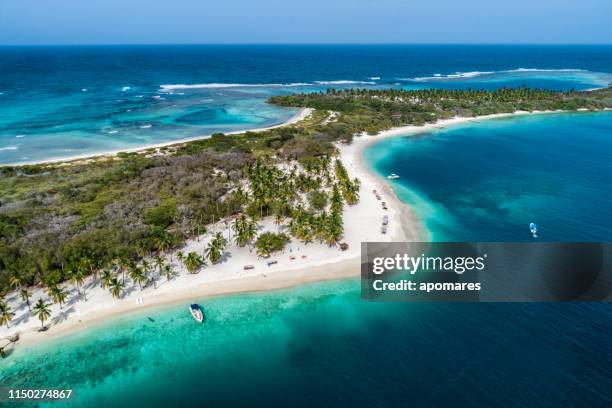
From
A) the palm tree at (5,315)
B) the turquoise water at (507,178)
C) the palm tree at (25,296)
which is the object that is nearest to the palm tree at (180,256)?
the palm tree at (25,296)

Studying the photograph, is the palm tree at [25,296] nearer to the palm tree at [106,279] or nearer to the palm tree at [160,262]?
the palm tree at [106,279]

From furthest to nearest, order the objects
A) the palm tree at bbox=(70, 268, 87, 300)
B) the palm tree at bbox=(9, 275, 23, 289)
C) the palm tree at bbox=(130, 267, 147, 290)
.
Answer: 1. the palm tree at bbox=(130, 267, 147, 290)
2. the palm tree at bbox=(70, 268, 87, 300)
3. the palm tree at bbox=(9, 275, 23, 289)

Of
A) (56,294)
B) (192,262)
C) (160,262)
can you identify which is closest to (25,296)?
(56,294)

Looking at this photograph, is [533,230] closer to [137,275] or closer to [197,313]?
[197,313]

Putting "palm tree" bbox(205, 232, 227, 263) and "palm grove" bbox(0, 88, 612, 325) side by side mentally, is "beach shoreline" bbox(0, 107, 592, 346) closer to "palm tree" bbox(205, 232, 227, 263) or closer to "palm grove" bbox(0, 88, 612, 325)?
"palm tree" bbox(205, 232, 227, 263)

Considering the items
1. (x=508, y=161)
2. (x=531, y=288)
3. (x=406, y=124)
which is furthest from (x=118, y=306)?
(x=406, y=124)

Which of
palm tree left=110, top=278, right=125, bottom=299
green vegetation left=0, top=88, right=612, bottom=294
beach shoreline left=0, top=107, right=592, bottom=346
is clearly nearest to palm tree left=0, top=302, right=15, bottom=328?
beach shoreline left=0, top=107, right=592, bottom=346

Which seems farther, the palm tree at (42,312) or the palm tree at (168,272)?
the palm tree at (168,272)
